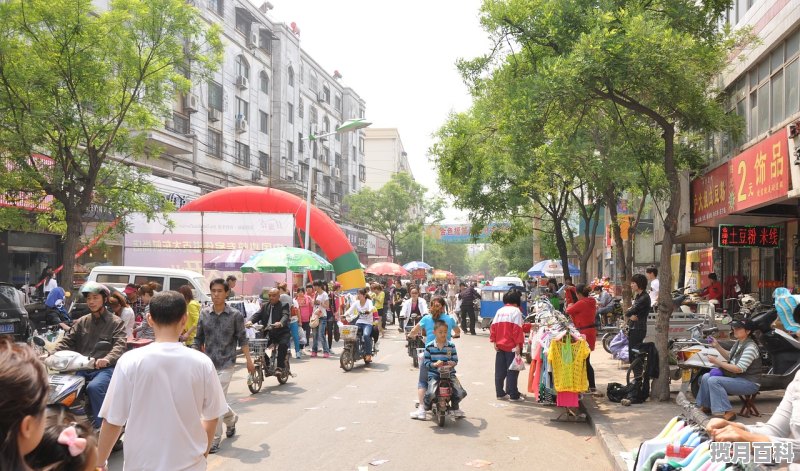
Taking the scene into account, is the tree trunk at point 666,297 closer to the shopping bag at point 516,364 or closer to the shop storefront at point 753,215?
the shopping bag at point 516,364

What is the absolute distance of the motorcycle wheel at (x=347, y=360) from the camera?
14711mm

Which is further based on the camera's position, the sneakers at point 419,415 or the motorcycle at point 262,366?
the motorcycle at point 262,366

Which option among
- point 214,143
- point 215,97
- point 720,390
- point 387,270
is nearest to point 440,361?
point 720,390

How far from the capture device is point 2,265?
22.4 meters

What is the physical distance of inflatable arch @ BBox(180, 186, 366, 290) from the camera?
2761cm

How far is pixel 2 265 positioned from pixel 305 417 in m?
17.2

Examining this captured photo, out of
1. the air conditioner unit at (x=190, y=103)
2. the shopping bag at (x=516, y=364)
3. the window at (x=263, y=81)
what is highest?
the window at (x=263, y=81)

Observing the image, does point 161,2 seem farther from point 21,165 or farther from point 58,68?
point 21,165

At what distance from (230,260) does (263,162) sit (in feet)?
76.0

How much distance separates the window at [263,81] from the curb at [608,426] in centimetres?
3727

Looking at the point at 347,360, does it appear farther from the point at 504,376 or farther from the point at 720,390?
the point at 720,390

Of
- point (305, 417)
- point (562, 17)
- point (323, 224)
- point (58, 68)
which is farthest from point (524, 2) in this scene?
point (323, 224)

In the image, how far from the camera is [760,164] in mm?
13125

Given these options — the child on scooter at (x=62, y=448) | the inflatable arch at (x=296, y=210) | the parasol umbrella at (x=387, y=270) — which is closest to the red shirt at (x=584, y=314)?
the child on scooter at (x=62, y=448)
